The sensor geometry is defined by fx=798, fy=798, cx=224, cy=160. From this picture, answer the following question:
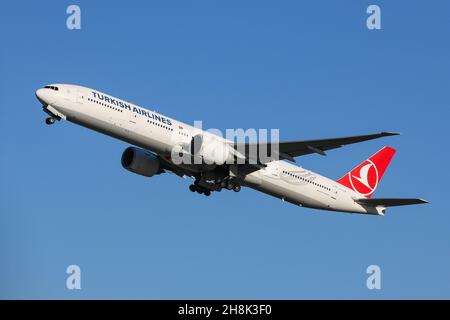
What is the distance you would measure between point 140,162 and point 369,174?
17.8 m

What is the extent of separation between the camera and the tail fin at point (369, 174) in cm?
5728

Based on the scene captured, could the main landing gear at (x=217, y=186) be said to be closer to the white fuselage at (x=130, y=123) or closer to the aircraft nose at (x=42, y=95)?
the white fuselage at (x=130, y=123)

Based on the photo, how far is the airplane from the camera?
45094 mm

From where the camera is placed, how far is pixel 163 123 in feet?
153

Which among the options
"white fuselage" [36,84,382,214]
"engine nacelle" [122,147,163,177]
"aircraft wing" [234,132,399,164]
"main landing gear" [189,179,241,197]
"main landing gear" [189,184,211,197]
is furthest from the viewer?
"main landing gear" [189,184,211,197]

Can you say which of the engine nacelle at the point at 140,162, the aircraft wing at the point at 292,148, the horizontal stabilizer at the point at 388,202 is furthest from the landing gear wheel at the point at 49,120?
the horizontal stabilizer at the point at 388,202

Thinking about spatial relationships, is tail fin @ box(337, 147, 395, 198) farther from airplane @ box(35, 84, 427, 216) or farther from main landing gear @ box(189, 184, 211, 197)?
main landing gear @ box(189, 184, 211, 197)

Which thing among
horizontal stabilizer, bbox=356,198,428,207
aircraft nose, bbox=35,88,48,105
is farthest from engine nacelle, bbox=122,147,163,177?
horizontal stabilizer, bbox=356,198,428,207

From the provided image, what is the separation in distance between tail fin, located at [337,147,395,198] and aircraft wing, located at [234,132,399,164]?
9.29 meters

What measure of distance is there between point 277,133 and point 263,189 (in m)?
3.75

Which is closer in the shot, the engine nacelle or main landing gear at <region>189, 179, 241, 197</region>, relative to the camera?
main landing gear at <region>189, 179, 241, 197</region>

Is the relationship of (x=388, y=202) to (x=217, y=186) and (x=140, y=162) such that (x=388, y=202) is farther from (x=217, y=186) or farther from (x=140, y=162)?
(x=140, y=162)

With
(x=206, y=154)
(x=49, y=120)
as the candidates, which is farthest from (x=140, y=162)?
(x=49, y=120)
